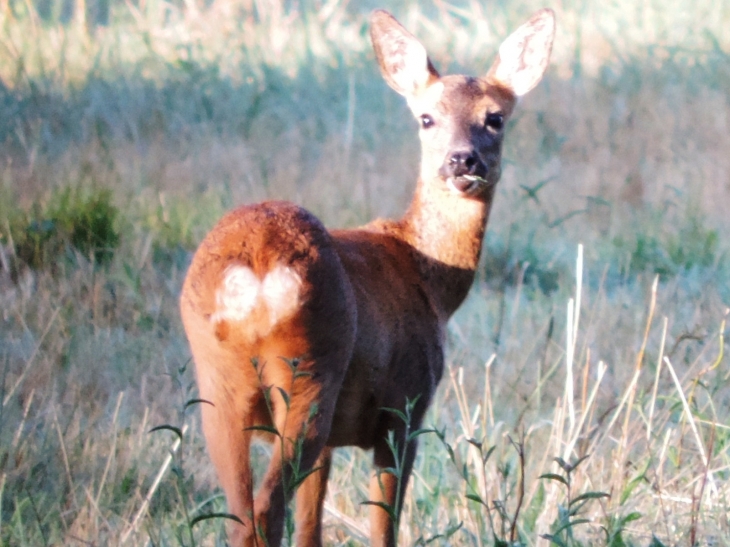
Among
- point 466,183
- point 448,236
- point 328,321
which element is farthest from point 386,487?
point 466,183

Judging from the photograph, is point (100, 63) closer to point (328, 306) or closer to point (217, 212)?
point (217, 212)

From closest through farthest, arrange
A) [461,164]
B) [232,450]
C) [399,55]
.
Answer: [232,450]
[461,164]
[399,55]

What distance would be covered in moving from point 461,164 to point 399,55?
33.1 inches

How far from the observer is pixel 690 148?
810 centimetres

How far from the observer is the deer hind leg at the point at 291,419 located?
2.81 m

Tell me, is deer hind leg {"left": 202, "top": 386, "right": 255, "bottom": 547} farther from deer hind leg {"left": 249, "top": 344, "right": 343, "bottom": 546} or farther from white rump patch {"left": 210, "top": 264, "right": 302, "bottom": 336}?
white rump patch {"left": 210, "top": 264, "right": 302, "bottom": 336}

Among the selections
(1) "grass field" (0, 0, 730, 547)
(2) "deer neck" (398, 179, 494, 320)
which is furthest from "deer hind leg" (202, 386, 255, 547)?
(2) "deer neck" (398, 179, 494, 320)

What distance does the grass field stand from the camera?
11.9ft

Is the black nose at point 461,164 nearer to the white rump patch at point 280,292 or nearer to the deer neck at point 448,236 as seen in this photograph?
the deer neck at point 448,236

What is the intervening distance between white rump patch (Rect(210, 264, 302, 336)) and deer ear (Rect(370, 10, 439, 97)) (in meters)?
1.87

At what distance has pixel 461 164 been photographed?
12.6 feet

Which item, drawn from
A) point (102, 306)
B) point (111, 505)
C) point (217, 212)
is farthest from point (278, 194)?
point (111, 505)

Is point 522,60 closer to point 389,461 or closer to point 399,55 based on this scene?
point 399,55

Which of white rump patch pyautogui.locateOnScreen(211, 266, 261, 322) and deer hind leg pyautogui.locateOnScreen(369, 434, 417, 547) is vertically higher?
white rump patch pyautogui.locateOnScreen(211, 266, 261, 322)
